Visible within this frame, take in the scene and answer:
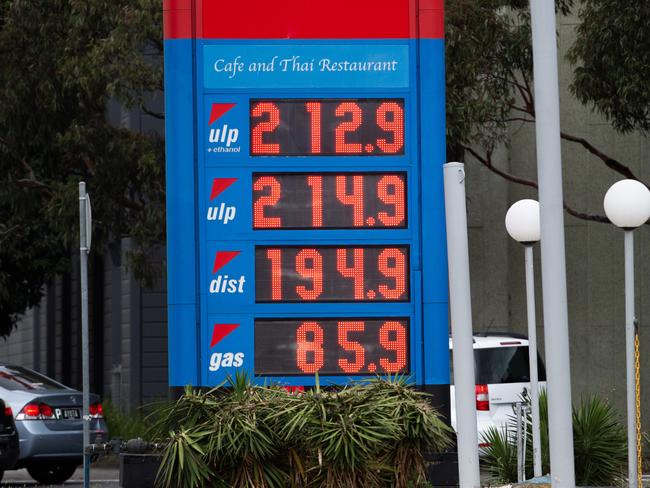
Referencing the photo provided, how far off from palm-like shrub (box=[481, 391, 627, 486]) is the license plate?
564cm

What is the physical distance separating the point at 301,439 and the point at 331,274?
4.38ft

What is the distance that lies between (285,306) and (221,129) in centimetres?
133

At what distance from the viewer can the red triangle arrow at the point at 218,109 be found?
34.6 feet

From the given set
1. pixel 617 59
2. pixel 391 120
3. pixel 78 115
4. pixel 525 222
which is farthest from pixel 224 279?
pixel 78 115

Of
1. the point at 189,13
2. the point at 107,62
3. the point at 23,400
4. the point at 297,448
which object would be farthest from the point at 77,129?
the point at 297,448

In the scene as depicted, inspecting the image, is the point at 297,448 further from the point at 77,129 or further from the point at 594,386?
the point at 594,386

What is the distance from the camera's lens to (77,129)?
74.7ft

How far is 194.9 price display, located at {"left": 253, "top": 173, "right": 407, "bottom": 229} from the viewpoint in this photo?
10312 millimetres

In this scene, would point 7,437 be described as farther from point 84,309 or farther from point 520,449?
point 520,449

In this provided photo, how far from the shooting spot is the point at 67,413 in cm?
1767

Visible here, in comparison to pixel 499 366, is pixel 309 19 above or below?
above

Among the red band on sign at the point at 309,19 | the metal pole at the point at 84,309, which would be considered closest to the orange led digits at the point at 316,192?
the red band on sign at the point at 309,19

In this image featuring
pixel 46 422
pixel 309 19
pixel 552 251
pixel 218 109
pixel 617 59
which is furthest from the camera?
pixel 617 59

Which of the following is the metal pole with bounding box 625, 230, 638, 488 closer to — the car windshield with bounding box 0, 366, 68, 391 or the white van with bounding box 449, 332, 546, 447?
the white van with bounding box 449, 332, 546, 447
